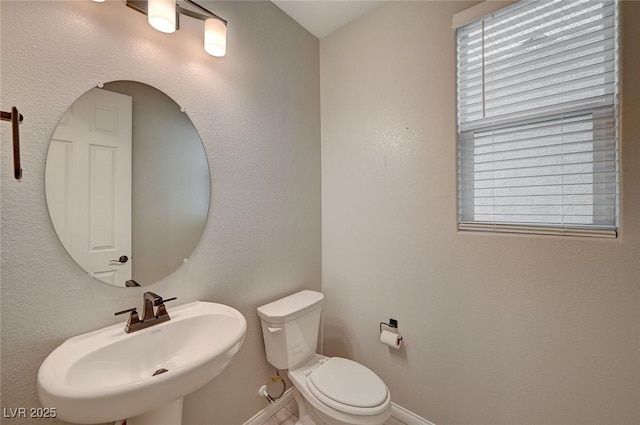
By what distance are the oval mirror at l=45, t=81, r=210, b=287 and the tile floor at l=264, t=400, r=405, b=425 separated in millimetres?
1179

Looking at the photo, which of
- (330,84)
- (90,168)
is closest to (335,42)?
(330,84)

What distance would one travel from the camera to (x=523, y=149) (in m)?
1.23

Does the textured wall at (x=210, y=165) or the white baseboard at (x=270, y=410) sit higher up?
the textured wall at (x=210, y=165)

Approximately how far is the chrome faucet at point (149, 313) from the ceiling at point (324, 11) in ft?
5.89

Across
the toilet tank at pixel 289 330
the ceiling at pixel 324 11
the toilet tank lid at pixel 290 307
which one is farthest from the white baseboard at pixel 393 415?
the ceiling at pixel 324 11

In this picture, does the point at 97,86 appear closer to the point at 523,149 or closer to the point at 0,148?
the point at 0,148

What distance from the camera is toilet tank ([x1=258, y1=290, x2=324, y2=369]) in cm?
143

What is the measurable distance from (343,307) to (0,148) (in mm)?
1834

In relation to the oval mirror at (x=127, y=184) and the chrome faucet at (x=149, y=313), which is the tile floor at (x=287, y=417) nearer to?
the chrome faucet at (x=149, y=313)

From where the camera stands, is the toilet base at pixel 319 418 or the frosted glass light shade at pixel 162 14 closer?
the frosted glass light shade at pixel 162 14

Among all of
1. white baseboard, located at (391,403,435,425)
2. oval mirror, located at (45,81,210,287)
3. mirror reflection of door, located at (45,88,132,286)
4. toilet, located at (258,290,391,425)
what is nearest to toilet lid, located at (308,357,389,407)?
toilet, located at (258,290,391,425)

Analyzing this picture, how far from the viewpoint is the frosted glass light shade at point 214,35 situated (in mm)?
1175

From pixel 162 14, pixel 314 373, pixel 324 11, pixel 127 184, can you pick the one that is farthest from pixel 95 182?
pixel 324 11

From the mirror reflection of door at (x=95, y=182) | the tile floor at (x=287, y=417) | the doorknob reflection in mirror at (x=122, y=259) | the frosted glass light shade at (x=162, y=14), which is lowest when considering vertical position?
the tile floor at (x=287, y=417)
